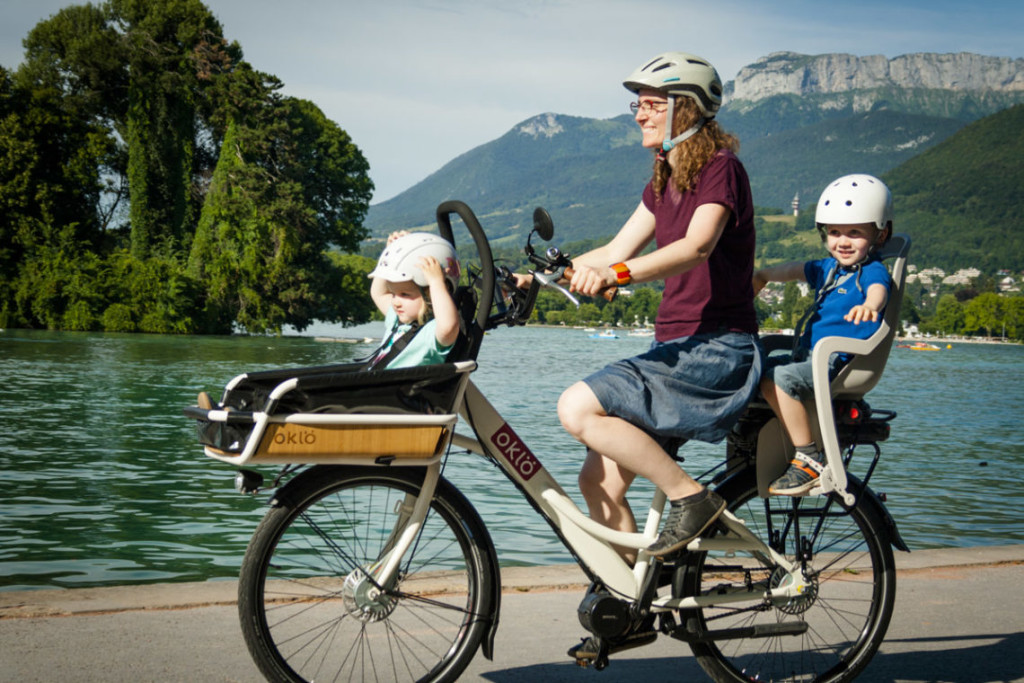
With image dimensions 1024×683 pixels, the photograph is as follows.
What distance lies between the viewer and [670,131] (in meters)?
3.50

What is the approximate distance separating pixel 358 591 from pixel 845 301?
1.94 metres

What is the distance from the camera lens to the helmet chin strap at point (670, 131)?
137 inches

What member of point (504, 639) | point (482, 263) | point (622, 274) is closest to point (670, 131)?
point (622, 274)

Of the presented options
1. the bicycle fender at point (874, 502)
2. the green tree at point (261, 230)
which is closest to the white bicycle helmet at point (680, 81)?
the bicycle fender at point (874, 502)

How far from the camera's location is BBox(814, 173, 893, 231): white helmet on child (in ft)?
12.8

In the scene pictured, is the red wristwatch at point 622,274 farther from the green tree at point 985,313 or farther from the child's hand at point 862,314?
the green tree at point 985,313

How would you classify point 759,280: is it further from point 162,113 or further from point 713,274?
point 162,113

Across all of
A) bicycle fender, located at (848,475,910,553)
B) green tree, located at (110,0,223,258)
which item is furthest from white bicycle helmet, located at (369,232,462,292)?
green tree, located at (110,0,223,258)

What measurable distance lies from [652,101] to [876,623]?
1992mm

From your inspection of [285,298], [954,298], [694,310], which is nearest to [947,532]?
[694,310]

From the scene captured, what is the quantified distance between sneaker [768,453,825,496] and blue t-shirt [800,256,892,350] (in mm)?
427

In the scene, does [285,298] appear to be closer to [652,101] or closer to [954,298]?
[652,101]

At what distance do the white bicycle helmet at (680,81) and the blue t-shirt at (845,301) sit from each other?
2.76 feet

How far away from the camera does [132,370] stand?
2861cm
